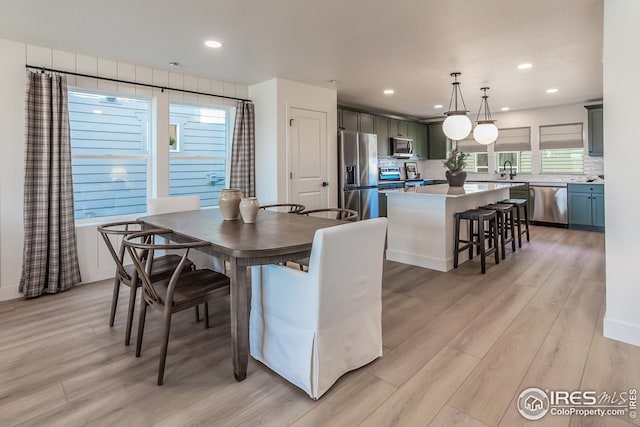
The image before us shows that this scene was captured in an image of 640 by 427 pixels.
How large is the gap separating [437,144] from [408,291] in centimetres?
594

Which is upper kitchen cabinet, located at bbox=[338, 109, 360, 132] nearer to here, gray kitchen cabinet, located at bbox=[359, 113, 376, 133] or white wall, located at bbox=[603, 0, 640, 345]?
gray kitchen cabinet, located at bbox=[359, 113, 376, 133]

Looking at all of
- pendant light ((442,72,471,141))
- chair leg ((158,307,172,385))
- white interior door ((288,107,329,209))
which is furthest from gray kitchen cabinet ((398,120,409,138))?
chair leg ((158,307,172,385))

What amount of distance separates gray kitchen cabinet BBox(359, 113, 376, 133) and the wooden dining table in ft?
14.1

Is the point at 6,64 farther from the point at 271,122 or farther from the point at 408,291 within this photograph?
the point at 408,291

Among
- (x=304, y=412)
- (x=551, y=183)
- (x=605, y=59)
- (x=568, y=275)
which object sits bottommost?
(x=304, y=412)

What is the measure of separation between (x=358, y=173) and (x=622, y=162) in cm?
386

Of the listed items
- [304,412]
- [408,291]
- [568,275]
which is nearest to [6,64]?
[304,412]

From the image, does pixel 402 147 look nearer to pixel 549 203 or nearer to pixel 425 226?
pixel 549 203

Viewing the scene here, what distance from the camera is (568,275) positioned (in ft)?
12.4

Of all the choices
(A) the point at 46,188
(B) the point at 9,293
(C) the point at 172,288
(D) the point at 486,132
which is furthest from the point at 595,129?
(B) the point at 9,293

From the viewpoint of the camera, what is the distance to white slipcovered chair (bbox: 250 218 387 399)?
1.76 m

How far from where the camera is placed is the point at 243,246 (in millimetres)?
1800

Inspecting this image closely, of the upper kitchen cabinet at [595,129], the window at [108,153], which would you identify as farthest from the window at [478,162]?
the window at [108,153]

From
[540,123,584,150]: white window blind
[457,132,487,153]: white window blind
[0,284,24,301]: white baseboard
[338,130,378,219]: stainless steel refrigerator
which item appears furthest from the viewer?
[457,132,487,153]: white window blind
